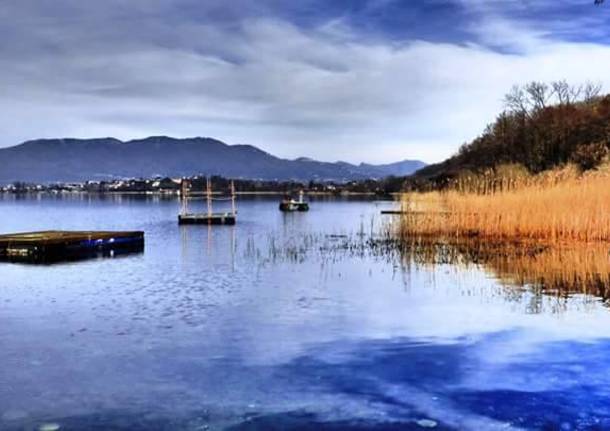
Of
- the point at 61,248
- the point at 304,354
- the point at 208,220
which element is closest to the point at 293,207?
the point at 208,220

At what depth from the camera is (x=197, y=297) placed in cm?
1377

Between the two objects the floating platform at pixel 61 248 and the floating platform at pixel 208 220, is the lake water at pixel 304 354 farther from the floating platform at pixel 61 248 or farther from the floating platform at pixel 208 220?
the floating platform at pixel 208 220

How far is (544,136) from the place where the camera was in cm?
6091

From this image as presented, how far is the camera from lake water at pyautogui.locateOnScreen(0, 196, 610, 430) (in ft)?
21.2

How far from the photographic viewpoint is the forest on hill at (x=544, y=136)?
177ft

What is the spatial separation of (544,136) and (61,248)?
48724mm

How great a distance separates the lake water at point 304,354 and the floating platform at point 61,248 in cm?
551

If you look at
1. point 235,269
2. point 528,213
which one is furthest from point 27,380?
point 528,213

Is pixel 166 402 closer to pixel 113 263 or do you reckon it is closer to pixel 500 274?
pixel 500 274

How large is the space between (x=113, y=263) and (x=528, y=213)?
13666mm

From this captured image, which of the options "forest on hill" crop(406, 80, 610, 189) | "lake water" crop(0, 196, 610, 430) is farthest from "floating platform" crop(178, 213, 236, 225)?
"lake water" crop(0, 196, 610, 430)

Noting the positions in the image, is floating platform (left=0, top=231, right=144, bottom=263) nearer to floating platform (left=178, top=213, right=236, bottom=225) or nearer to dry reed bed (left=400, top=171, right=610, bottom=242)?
dry reed bed (left=400, top=171, right=610, bottom=242)

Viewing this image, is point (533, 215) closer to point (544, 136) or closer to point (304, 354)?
point (304, 354)

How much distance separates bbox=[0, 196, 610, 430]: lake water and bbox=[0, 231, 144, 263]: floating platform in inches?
217
